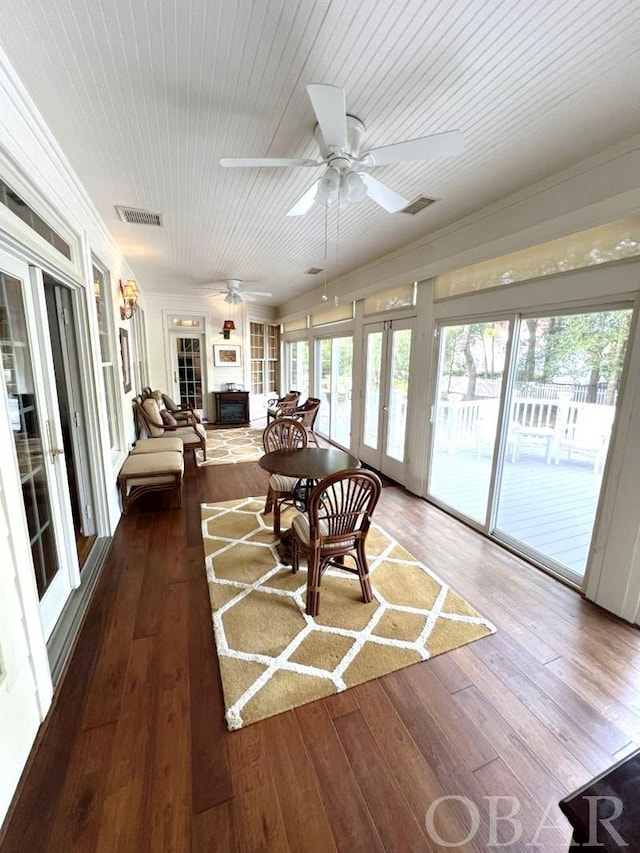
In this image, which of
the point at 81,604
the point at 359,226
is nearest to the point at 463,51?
the point at 359,226

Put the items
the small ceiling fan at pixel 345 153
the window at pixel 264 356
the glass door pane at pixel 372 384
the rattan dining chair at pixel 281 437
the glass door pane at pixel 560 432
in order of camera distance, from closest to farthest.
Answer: the small ceiling fan at pixel 345 153, the glass door pane at pixel 560 432, the rattan dining chair at pixel 281 437, the glass door pane at pixel 372 384, the window at pixel 264 356

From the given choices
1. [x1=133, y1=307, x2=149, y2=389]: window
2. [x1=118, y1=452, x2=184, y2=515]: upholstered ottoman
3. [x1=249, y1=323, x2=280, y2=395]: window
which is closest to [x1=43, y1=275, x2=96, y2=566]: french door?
[x1=118, y1=452, x2=184, y2=515]: upholstered ottoman

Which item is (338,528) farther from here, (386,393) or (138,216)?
(138,216)

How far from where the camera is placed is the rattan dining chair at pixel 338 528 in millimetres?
1978

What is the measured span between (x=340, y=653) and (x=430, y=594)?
804mm

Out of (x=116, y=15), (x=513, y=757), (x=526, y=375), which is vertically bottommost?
(x=513, y=757)

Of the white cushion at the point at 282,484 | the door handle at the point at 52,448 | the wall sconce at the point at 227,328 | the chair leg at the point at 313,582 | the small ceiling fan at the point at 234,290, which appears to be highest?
the small ceiling fan at the point at 234,290

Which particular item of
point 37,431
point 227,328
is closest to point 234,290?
point 227,328

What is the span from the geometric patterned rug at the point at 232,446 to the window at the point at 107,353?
58.5 inches

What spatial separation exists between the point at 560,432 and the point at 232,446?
4.81 metres

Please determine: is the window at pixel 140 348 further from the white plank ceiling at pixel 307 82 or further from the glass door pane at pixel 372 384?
the glass door pane at pixel 372 384

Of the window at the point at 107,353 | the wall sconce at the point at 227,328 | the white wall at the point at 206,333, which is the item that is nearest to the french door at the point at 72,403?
the window at the point at 107,353

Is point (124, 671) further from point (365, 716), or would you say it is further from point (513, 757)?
point (513, 757)

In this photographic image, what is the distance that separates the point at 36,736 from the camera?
1430 mm
